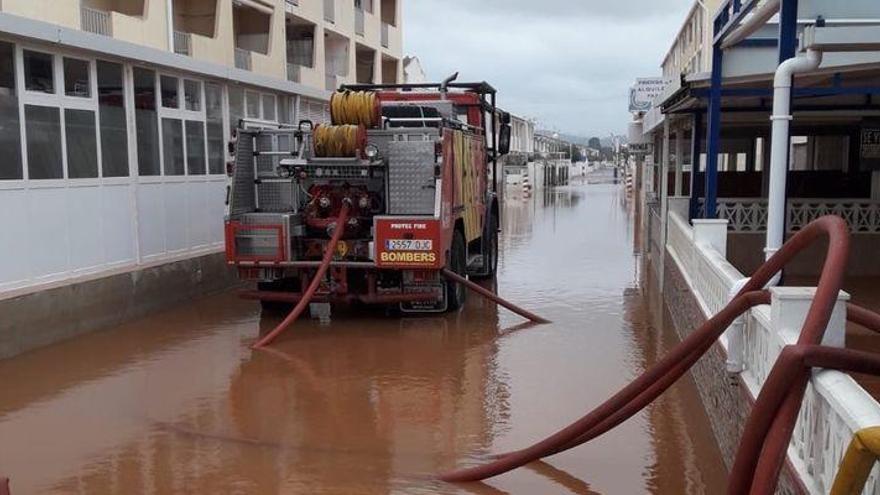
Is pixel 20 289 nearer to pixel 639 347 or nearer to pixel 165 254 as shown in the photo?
pixel 165 254

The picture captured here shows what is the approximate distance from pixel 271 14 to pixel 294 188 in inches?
539

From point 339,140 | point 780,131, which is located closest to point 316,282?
point 339,140

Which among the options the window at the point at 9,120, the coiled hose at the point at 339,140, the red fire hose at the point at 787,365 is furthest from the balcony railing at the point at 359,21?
the red fire hose at the point at 787,365

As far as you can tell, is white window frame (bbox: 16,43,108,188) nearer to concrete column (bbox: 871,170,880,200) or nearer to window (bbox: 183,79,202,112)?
window (bbox: 183,79,202,112)

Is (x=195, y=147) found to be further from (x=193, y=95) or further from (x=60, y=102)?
(x=60, y=102)

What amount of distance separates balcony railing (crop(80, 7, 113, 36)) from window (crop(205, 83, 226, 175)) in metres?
2.93

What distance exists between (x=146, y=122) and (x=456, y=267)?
15.6ft

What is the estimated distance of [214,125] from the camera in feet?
45.2

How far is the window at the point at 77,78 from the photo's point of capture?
10.00 m

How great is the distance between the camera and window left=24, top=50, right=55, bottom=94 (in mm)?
9266

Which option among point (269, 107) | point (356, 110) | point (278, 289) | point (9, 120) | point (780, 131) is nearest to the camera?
point (780, 131)

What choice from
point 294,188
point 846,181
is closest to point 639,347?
point 294,188

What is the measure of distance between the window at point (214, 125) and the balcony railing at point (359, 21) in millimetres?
16404

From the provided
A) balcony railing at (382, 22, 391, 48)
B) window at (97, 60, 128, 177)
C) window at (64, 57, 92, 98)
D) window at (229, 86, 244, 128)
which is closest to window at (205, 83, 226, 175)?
window at (229, 86, 244, 128)
